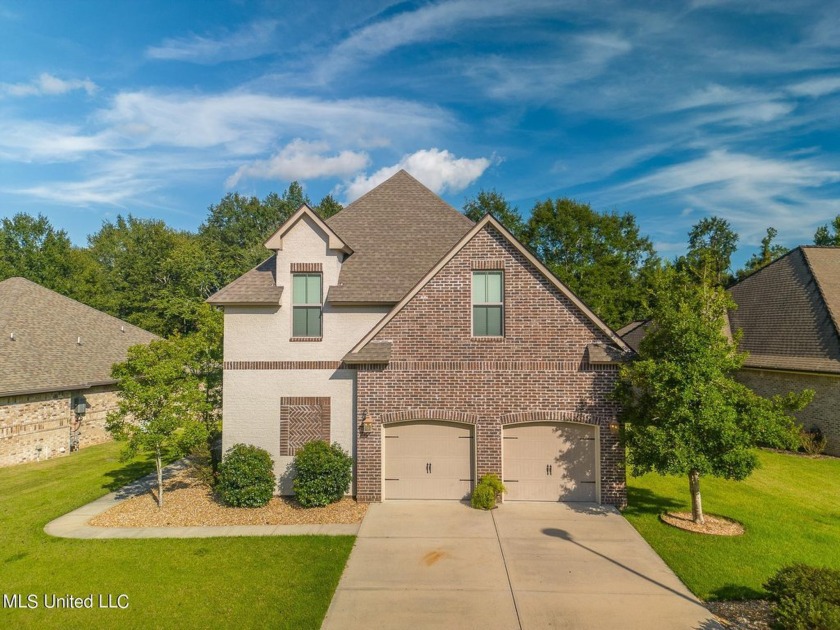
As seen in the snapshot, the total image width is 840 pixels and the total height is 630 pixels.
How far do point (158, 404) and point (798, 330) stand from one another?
2548 centimetres

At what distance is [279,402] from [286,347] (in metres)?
1.63

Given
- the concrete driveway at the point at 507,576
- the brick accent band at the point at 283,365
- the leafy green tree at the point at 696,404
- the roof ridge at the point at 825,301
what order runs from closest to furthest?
the concrete driveway at the point at 507,576 < the leafy green tree at the point at 696,404 < the brick accent band at the point at 283,365 < the roof ridge at the point at 825,301

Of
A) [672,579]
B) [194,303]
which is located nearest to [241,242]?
[194,303]

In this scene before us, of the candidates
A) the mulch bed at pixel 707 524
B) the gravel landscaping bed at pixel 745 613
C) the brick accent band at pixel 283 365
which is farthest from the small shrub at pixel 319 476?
the gravel landscaping bed at pixel 745 613

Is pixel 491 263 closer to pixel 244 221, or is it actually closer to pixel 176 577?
pixel 176 577

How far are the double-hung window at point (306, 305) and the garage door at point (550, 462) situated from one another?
6.47 m

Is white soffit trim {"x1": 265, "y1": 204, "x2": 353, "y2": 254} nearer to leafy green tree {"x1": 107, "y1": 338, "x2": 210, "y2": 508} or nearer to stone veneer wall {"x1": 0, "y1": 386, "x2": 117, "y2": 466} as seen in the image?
leafy green tree {"x1": 107, "y1": 338, "x2": 210, "y2": 508}

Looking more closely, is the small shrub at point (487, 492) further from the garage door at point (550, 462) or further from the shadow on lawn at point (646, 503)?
the shadow on lawn at point (646, 503)

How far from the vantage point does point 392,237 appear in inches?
611

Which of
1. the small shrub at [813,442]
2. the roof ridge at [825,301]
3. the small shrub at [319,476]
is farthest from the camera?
the roof ridge at [825,301]

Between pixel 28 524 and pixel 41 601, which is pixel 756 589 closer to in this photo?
pixel 41 601

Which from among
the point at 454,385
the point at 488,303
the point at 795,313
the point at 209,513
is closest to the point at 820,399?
the point at 795,313

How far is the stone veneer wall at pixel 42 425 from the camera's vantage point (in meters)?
17.8

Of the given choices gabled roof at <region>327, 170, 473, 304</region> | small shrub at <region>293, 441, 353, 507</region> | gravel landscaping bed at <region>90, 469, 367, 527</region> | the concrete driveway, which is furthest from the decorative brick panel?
gabled roof at <region>327, 170, 473, 304</region>
